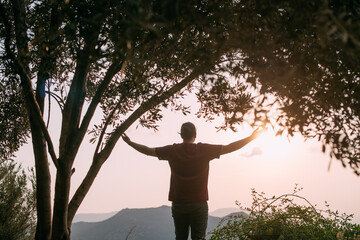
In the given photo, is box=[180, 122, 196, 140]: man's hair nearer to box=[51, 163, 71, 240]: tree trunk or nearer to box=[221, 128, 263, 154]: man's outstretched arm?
box=[221, 128, 263, 154]: man's outstretched arm

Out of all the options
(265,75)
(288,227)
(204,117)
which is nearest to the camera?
(265,75)

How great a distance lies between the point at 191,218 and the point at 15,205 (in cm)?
1236

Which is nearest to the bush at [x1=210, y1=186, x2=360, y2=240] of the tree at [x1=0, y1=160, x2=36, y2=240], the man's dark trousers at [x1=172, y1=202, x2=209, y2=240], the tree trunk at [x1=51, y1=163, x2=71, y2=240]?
the man's dark trousers at [x1=172, y1=202, x2=209, y2=240]

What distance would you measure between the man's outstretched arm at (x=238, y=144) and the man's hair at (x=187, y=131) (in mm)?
709

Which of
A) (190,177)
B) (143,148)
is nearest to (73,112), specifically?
(143,148)

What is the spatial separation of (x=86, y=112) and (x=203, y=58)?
451 centimetres

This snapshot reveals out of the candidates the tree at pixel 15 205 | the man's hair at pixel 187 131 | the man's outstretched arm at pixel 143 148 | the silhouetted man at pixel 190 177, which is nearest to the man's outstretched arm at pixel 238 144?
the silhouetted man at pixel 190 177

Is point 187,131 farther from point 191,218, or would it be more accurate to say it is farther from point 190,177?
point 191,218

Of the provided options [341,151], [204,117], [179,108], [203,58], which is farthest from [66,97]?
[341,151]

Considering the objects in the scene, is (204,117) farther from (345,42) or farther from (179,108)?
(345,42)

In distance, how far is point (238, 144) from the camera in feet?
19.6

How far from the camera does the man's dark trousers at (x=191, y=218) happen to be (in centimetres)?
541

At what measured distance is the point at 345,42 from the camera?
2.10 metres

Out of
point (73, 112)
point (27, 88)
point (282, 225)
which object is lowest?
point (282, 225)
